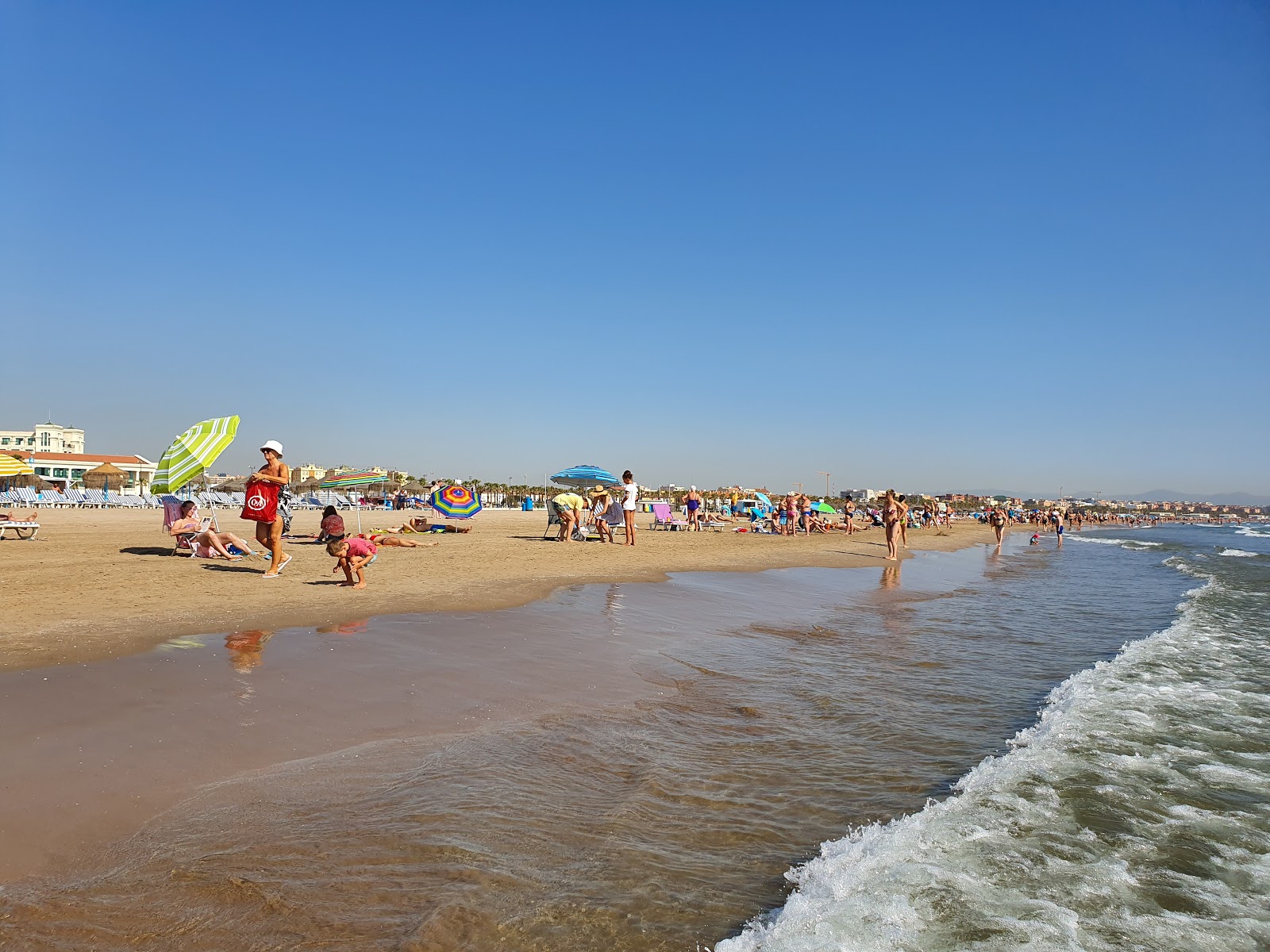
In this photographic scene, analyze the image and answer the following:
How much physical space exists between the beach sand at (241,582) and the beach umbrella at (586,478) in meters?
6.53

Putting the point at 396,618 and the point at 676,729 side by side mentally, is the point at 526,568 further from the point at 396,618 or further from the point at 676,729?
the point at 676,729

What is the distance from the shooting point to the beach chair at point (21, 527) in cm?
1485

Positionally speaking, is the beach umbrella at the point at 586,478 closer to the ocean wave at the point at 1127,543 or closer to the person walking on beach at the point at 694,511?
the person walking on beach at the point at 694,511

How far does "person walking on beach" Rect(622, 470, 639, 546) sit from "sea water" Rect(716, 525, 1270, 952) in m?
12.8

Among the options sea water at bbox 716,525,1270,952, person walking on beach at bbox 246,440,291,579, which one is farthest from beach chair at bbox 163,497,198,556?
sea water at bbox 716,525,1270,952

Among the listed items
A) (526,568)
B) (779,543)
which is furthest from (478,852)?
(779,543)

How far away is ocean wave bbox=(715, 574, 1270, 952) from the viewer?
2.66 m

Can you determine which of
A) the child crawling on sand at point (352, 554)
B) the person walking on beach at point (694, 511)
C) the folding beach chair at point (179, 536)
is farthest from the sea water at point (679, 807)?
the person walking on beach at point (694, 511)

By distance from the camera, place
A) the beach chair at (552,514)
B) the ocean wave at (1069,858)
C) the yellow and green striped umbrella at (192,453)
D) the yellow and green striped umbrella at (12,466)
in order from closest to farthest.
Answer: the ocean wave at (1069,858)
the yellow and green striped umbrella at (192,453)
the yellow and green striped umbrella at (12,466)
the beach chair at (552,514)

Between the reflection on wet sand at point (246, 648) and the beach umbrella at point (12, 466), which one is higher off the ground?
the beach umbrella at point (12, 466)

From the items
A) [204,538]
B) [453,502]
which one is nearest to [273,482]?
[204,538]

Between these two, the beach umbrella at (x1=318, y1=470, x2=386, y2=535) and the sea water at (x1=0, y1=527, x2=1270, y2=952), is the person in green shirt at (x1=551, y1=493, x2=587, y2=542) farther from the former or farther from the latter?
the sea water at (x1=0, y1=527, x2=1270, y2=952)

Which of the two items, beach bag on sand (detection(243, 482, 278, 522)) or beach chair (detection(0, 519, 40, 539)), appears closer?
beach bag on sand (detection(243, 482, 278, 522))

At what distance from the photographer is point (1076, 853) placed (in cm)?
337
